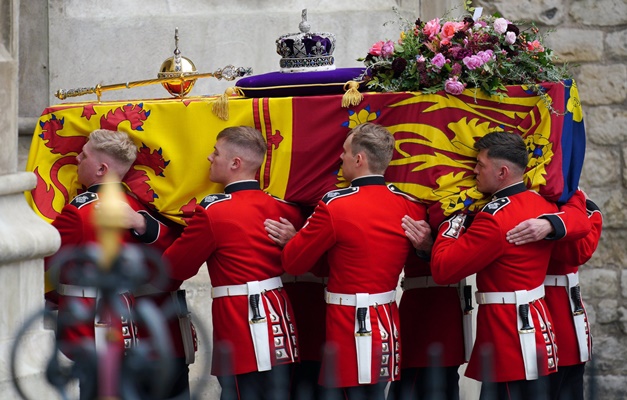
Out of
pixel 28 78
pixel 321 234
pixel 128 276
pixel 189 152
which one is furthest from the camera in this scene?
pixel 28 78

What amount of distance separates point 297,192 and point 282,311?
51 cm

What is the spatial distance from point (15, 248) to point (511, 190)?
6.42 feet

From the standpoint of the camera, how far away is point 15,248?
5219mm

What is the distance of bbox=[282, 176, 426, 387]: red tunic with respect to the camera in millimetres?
5336

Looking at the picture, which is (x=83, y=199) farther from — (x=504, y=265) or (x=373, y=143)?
(x=504, y=265)

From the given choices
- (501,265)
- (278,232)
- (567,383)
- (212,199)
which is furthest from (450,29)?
(567,383)

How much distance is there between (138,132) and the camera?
225 inches

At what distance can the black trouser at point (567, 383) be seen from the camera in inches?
228

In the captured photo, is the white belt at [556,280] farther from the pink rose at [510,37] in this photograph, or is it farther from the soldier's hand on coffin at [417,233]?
the pink rose at [510,37]

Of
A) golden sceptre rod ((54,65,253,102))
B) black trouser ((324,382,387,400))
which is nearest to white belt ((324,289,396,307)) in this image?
black trouser ((324,382,387,400))

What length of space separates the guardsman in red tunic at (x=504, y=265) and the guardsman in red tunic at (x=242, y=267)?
684 mm

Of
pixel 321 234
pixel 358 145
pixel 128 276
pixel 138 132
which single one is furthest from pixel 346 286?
pixel 128 276

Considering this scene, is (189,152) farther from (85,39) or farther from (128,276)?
(128,276)

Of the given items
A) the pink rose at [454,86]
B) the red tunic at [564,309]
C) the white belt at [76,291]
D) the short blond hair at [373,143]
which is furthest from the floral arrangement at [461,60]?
the white belt at [76,291]
